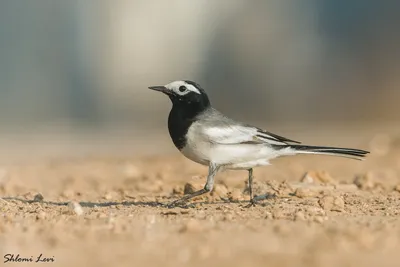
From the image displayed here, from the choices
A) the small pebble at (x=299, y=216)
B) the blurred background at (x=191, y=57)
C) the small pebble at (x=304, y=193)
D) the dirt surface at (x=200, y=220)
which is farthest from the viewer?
the blurred background at (x=191, y=57)

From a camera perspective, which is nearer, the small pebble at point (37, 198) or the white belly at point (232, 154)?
the white belly at point (232, 154)

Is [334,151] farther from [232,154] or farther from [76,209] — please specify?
[76,209]

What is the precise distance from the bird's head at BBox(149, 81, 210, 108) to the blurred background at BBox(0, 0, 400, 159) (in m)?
20.1

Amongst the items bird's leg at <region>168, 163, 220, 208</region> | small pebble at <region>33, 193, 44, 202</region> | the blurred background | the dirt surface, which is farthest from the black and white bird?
the blurred background

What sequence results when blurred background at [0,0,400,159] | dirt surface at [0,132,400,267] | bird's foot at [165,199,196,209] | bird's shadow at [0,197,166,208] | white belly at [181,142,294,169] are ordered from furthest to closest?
blurred background at [0,0,400,159] < bird's shadow at [0,197,166,208] < bird's foot at [165,199,196,209] < white belly at [181,142,294,169] < dirt surface at [0,132,400,267]

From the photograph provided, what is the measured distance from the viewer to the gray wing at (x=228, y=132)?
8727 mm

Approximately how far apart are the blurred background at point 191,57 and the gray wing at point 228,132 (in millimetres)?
20316

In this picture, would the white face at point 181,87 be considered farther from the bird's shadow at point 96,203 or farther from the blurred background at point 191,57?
the blurred background at point 191,57

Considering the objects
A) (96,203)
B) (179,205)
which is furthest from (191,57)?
(179,205)

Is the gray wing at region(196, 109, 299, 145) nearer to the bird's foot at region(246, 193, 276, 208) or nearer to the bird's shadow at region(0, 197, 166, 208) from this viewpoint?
the bird's foot at region(246, 193, 276, 208)

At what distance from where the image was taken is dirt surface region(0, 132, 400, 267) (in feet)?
19.5

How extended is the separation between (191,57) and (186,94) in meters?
23.9

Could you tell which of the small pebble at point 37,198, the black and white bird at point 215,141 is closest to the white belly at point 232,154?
the black and white bird at point 215,141

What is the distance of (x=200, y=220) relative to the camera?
24.7 feet
